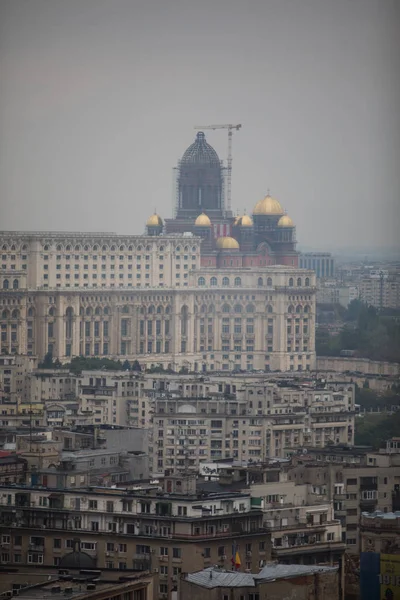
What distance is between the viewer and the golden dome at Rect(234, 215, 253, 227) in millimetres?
95169

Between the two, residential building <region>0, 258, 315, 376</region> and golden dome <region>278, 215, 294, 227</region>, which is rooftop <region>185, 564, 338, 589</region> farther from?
golden dome <region>278, 215, 294, 227</region>

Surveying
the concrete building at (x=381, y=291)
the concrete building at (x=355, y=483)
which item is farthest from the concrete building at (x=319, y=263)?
the concrete building at (x=355, y=483)

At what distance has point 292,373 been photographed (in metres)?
80.6

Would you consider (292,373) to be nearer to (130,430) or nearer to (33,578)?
(130,430)

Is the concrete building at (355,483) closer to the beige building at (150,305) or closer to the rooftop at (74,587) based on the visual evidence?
the rooftop at (74,587)

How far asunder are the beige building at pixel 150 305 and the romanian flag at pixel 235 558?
138 feet

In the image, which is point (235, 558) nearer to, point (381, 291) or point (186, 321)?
point (381, 291)

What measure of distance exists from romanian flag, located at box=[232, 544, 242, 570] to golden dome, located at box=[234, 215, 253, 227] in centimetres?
5304

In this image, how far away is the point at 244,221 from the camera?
9531 centimetres

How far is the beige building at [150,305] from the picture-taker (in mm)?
86125

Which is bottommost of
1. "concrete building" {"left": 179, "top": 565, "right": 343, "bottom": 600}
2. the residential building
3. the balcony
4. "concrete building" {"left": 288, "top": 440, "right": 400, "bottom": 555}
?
"concrete building" {"left": 179, "top": 565, "right": 343, "bottom": 600}

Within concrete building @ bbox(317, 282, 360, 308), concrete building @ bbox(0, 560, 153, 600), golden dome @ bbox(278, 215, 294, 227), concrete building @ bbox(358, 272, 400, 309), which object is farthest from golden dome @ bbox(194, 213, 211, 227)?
concrete building @ bbox(0, 560, 153, 600)

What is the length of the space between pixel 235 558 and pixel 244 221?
53.7 m

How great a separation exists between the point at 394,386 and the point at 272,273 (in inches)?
1015
